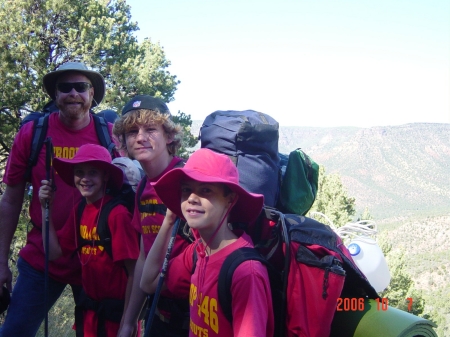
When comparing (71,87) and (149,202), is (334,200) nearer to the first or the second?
(71,87)

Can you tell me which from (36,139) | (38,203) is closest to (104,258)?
(38,203)

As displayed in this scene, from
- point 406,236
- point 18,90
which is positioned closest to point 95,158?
point 18,90

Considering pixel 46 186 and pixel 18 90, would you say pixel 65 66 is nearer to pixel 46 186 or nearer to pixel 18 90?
pixel 46 186

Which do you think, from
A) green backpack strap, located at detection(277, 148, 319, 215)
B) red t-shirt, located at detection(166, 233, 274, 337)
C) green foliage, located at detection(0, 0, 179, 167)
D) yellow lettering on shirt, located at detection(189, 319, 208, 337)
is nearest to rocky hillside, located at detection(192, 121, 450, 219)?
green foliage, located at detection(0, 0, 179, 167)

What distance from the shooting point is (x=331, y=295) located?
1.75 metres

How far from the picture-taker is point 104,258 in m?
2.64

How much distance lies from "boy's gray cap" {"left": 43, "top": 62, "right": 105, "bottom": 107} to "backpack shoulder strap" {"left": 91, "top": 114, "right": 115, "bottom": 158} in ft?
0.76

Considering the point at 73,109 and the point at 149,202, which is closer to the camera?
the point at 149,202

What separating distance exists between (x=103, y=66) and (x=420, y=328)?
671 inches

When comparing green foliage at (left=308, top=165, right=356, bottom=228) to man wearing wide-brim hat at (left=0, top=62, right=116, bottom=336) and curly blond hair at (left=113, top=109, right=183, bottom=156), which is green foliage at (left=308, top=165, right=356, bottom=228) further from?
curly blond hair at (left=113, top=109, right=183, bottom=156)

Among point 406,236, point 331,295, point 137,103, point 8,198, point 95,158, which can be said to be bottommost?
point 406,236

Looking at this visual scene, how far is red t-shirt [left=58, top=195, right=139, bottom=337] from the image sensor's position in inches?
102

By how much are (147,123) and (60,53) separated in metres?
16.8
